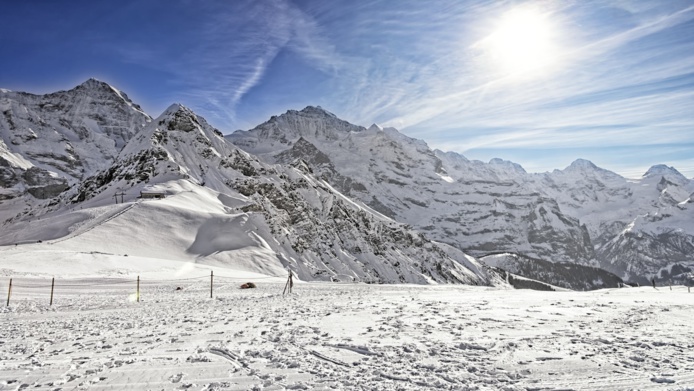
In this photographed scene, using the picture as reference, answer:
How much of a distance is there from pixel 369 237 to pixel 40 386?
544 ft

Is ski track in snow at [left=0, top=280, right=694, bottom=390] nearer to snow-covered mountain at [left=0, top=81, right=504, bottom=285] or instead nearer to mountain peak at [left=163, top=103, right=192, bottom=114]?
snow-covered mountain at [left=0, top=81, right=504, bottom=285]

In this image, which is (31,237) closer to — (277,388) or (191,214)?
(191,214)

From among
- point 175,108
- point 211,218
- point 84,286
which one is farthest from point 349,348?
point 175,108

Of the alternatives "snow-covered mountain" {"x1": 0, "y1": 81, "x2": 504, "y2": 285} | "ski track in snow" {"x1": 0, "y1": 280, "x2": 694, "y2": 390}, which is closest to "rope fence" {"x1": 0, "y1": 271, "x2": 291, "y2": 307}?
"ski track in snow" {"x1": 0, "y1": 280, "x2": 694, "y2": 390}

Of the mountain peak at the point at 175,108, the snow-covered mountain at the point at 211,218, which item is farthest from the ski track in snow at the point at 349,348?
the mountain peak at the point at 175,108

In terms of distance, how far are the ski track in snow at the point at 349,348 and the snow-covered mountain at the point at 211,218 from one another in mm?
45527

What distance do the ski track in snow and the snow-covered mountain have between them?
1792 inches

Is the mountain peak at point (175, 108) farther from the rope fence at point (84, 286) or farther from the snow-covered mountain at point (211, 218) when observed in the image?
the rope fence at point (84, 286)

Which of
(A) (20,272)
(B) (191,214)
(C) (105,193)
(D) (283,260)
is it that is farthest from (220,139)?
(A) (20,272)

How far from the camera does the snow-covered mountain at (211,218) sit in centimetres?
7475

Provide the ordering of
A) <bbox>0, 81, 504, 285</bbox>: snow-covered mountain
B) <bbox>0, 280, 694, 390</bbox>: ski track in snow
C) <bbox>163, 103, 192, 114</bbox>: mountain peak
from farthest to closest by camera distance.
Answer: <bbox>163, 103, 192, 114</bbox>: mountain peak → <bbox>0, 81, 504, 285</bbox>: snow-covered mountain → <bbox>0, 280, 694, 390</bbox>: ski track in snow

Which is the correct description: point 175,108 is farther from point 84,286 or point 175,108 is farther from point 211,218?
point 84,286

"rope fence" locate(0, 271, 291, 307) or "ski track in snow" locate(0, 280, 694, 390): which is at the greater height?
"rope fence" locate(0, 271, 291, 307)

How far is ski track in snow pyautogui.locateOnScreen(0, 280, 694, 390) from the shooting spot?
9.38 m
